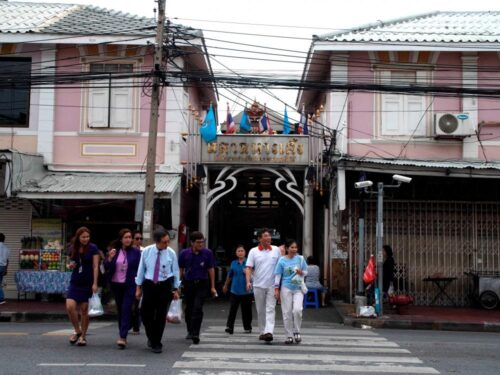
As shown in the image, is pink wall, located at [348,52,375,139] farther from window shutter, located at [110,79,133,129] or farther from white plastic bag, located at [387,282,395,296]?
window shutter, located at [110,79,133,129]

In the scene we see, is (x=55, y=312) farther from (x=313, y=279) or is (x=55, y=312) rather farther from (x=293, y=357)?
(x=293, y=357)

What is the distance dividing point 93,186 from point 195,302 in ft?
23.1

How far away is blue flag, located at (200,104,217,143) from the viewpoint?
1773 cm

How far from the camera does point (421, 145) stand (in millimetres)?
17547

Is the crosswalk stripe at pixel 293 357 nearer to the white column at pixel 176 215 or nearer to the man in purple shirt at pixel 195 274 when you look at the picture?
the man in purple shirt at pixel 195 274

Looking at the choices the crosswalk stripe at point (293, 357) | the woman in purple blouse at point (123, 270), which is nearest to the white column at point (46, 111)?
the woman in purple blouse at point (123, 270)

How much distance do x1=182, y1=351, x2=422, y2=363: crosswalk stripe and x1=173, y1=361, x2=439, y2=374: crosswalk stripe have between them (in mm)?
369

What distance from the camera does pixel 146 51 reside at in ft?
58.3

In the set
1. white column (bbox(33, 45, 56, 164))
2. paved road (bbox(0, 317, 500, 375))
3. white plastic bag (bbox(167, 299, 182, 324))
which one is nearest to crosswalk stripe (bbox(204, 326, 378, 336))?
paved road (bbox(0, 317, 500, 375))

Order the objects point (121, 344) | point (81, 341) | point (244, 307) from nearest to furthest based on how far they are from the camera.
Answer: point (121, 344), point (81, 341), point (244, 307)

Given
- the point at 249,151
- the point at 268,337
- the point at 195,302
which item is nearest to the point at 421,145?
the point at 249,151

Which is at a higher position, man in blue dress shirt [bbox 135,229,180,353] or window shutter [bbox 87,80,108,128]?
window shutter [bbox 87,80,108,128]

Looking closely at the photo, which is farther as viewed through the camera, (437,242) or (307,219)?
(307,219)

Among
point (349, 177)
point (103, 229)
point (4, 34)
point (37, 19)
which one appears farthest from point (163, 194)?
point (37, 19)
